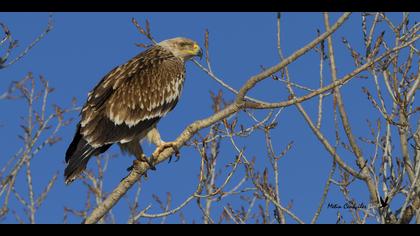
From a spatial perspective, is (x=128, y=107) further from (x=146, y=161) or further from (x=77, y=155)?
(x=77, y=155)

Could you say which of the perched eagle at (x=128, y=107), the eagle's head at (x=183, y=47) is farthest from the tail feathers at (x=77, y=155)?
the eagle's head at (x=183, y=47)

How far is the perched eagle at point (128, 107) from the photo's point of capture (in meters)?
8.30

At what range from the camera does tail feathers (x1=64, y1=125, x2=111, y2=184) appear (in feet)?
25.8

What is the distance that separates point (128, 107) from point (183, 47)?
2.06 meters

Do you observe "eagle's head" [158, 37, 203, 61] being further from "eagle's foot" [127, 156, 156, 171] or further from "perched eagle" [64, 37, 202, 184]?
"eagle's foot" [127, 156, 156, 171]

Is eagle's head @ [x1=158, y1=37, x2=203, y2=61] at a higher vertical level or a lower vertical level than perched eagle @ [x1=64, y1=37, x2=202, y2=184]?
higher

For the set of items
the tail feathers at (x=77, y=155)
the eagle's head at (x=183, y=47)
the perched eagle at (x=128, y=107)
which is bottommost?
the tail feathers at (x=77, y=155)

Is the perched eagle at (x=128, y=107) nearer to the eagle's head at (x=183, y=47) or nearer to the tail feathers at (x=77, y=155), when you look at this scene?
the tail feathers at (x=77, y=155)

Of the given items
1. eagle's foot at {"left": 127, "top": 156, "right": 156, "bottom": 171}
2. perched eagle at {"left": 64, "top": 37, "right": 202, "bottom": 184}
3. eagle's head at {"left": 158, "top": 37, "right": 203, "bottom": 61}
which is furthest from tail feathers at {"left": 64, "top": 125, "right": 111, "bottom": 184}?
eagle's head at {"left": 158, "top": 37, "right": 203, "bottom": 61}

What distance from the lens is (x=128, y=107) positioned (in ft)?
29.6

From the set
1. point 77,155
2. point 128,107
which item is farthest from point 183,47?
point 77,155

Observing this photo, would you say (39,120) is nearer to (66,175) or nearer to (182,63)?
(66,175)
